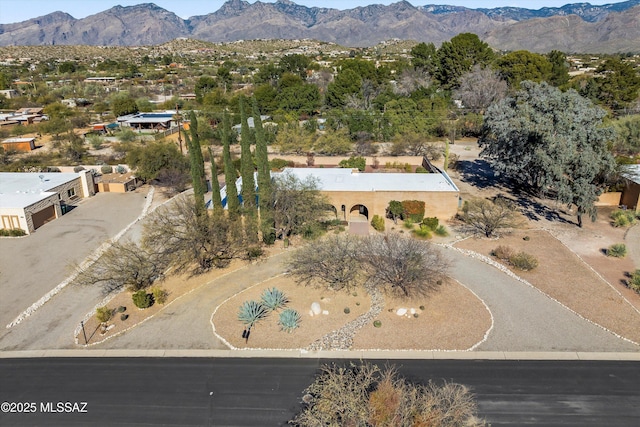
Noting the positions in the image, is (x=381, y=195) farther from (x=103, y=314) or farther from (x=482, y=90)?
(x=482, y=90)

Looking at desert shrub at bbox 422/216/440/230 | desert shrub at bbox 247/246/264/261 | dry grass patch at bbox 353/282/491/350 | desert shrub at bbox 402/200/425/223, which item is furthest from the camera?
desert shrub at bbox 402/200/425/223

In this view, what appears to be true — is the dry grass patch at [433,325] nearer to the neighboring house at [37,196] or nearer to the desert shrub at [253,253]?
the desert shrub at [253,253]

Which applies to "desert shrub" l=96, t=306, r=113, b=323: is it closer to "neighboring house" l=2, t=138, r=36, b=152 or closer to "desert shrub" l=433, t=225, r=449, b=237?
"desert shrub" l=433, t=225, r=449, b=237

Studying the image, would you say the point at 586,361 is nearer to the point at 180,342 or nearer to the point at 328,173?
the point at 180,342

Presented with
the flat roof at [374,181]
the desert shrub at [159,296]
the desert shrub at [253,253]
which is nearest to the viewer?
the desert shrub at [159,296]

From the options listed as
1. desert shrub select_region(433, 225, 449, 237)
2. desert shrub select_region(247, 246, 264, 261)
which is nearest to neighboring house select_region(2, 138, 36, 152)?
desert shrub select_region(247, 246, 264, 261)

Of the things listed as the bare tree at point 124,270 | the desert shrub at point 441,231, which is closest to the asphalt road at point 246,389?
the bare tree at point 124,270

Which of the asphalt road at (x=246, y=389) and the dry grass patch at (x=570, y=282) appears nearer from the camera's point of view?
the asphalt road at (x=246, y=389)
